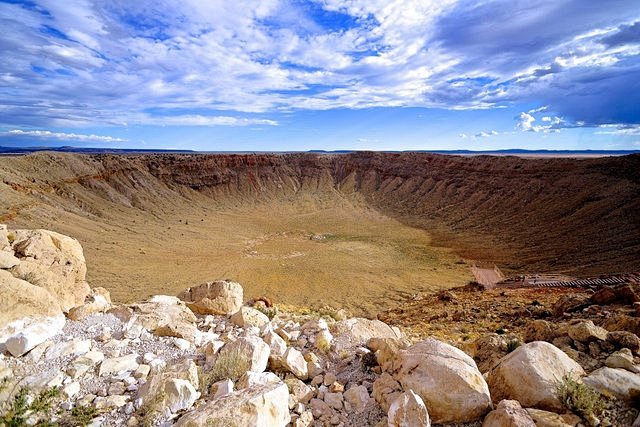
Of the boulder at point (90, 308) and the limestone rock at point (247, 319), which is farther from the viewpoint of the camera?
the limestone rock at point (247, 319)

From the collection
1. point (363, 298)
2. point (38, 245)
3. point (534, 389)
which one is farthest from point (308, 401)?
point (363, 298)

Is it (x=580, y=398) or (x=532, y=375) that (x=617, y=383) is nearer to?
(x=580, y=398)

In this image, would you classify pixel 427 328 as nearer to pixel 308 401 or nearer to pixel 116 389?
pixel 308 401

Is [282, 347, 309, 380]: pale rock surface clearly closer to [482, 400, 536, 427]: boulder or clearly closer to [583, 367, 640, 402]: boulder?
[482, 400, 536, 427]: boulder

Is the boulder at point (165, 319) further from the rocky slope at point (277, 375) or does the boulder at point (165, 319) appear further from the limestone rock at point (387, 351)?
the limestone rock at point (387, 351)

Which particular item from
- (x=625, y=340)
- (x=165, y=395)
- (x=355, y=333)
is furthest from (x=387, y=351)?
(x=625, y=340)

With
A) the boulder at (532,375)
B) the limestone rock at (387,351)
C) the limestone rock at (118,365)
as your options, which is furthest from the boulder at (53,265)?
the boulder at (532,375)
